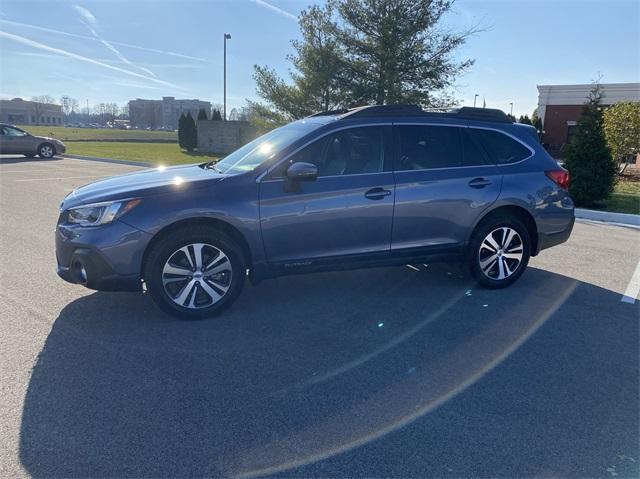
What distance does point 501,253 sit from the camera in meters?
5.10

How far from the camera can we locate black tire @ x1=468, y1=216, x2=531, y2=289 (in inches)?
197

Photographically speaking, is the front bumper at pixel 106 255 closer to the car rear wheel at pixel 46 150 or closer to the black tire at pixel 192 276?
the black tire at pixel 192 276

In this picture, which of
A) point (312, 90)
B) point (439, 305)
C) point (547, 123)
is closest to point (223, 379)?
point (439, 305)

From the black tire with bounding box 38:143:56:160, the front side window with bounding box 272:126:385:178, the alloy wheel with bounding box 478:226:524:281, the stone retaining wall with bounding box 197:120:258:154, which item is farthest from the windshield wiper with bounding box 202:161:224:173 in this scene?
the stone retaining wall with bounding box 197:120:258:154

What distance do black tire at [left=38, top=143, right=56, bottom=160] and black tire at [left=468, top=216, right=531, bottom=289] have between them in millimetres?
21931

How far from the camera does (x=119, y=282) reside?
153 inches

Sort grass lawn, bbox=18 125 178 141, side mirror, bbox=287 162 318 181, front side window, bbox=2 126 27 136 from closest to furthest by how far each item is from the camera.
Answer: side mirror, bbox=287 162 318 181 < front side window, bbox=2 126 27 136 < grass lawn, bbox=18 125 178 141

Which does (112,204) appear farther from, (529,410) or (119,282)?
(529,410)

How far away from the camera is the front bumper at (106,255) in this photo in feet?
12.5

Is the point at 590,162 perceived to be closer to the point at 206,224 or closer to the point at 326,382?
the point at 206,224

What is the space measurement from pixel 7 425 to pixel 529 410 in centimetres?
310

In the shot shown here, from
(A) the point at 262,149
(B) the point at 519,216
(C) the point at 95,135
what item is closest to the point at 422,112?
(B) the point at 519,216

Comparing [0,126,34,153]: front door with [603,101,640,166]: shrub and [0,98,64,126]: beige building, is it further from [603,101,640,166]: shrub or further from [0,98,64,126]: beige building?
[0,98,64,126]: beige building

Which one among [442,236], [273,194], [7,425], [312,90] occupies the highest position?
[312,90]
